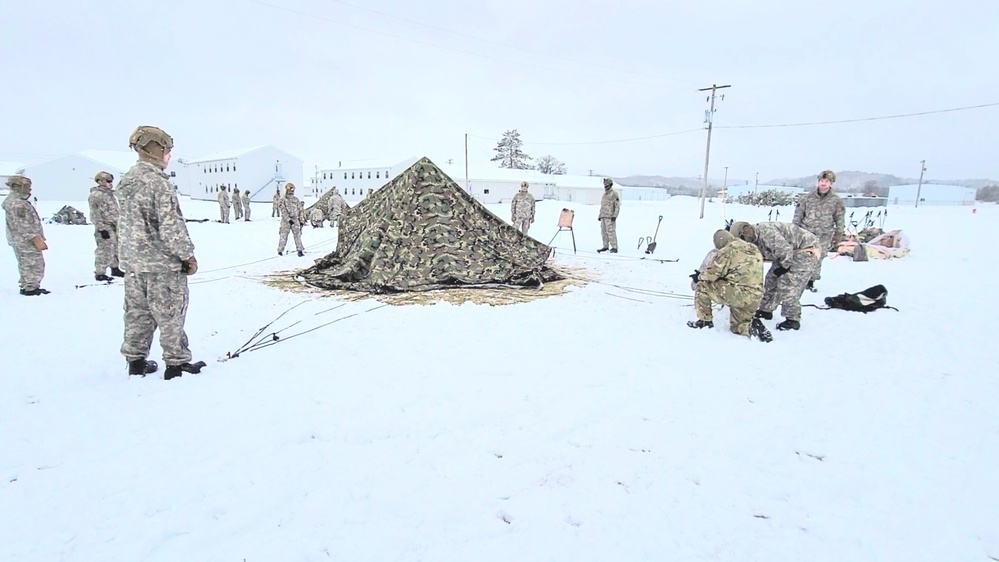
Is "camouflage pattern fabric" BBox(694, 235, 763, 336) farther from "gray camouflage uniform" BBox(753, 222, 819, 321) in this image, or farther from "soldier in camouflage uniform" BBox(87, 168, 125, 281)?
"soldier in camouflage uniform" BBox(87, 168, 125, 281)

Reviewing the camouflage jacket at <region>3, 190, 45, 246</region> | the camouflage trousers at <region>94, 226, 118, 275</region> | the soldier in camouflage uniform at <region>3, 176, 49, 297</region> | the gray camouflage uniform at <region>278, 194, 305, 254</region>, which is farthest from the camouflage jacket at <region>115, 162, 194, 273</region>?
the gray camouflage uniform at <region>278, 194, 305, 254</region>

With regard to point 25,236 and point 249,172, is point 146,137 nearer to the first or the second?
point 25,236

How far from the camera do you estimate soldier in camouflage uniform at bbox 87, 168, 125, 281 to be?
23.7ft

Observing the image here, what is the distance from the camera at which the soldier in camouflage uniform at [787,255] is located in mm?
5176

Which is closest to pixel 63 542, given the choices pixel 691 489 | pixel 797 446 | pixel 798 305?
pixel 691 489

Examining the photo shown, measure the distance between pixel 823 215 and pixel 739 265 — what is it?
262cm

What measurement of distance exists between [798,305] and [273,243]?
1268 cm

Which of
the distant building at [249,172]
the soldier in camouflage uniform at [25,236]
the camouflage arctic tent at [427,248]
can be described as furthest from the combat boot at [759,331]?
the distant building at [249,172]

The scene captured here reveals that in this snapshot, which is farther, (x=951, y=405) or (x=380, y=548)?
(x=951, y=405)

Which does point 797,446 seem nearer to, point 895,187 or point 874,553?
point 874,553

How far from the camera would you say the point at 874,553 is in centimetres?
208

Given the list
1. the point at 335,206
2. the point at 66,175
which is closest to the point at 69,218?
the point at 335,206

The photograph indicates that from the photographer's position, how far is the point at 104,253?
296 inches

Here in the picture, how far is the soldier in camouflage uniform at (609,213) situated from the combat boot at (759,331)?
20.7 ft
